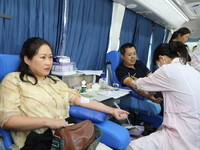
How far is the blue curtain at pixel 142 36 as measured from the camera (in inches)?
144

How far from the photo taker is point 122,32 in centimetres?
317

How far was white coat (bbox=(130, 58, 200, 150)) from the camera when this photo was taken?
3.72ft

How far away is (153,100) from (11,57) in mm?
1539

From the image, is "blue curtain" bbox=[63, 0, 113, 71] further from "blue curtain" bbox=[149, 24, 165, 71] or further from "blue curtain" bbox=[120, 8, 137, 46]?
"blue curtain" bbox=[149, 24, 165, 71]

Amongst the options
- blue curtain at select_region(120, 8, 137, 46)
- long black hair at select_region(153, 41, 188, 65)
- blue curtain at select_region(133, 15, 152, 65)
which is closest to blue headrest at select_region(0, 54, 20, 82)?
long black hair at select_region(153, 41, 188, 65)

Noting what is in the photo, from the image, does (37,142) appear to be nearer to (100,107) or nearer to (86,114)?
(86,114)

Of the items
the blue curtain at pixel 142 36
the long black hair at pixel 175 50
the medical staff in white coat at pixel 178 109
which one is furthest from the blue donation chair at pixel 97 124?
the blue curtain at pixel 142 36

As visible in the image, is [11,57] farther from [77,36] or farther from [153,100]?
[153,100]

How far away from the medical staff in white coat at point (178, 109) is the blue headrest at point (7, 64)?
110cm

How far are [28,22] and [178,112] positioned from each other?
1661 millimetres

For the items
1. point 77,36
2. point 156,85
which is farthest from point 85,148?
point 77,36

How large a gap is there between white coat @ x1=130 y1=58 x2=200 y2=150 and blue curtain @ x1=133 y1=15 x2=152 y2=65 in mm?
2531

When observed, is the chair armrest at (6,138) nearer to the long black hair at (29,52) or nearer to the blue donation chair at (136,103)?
the long black hair at (29,52)

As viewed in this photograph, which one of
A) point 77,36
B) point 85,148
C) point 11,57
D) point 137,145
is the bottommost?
point 137,145
